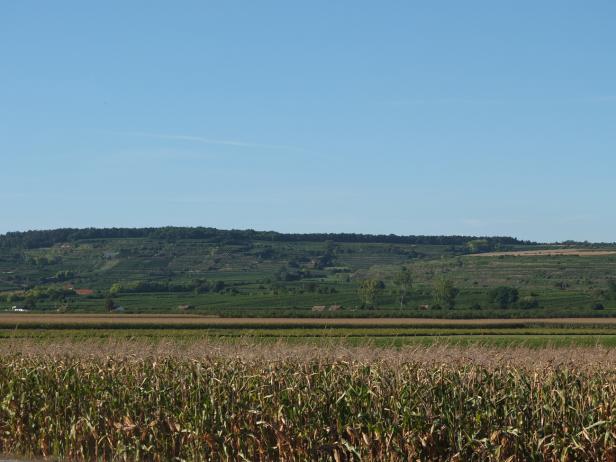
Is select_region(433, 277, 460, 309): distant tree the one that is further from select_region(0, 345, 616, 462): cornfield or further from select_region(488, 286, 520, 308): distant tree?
select_region(0, 345, 616, 462): cornfield

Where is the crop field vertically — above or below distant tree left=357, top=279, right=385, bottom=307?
below

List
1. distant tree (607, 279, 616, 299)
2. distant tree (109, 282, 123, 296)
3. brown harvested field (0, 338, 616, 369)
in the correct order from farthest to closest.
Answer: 1. distant tree (109, 282, 123, 296)
2. distant tree (607, 279, 616, 299)
3. brown harvested field (0, 338, 616, 369)

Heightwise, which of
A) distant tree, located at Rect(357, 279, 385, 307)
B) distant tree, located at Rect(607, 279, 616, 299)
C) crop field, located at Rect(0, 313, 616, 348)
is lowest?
crop field, located at Rect(0, 313, 616, 348)

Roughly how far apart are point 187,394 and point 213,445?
171 cm

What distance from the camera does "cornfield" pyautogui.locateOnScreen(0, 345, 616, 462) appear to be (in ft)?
53.7

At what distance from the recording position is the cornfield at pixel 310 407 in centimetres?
1636

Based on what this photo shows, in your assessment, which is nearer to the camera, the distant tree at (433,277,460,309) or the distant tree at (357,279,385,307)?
the distant tree at (433,277,460,309)

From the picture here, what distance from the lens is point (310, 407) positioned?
1805cm

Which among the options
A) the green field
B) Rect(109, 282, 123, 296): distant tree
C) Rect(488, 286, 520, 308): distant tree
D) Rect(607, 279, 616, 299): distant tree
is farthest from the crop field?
Rect(109, 282, 123, 296): distant tree

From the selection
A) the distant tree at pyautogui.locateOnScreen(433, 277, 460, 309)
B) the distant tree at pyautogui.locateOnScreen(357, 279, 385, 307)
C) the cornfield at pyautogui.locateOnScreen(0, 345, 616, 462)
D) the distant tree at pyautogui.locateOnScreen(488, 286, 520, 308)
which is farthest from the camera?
the distant tree at pyautogui.locateOnScreen(357, 279, 385, 307)

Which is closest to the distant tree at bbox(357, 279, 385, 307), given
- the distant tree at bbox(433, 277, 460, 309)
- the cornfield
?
the distant tree at bbox(433, 277, 460, 309)

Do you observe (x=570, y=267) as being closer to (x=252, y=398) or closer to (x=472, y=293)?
(x=472, y=293)

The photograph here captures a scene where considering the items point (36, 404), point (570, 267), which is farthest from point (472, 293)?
point (36, 404)

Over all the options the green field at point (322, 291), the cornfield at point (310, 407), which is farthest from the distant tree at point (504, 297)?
the cornfield at point (310, 407)
